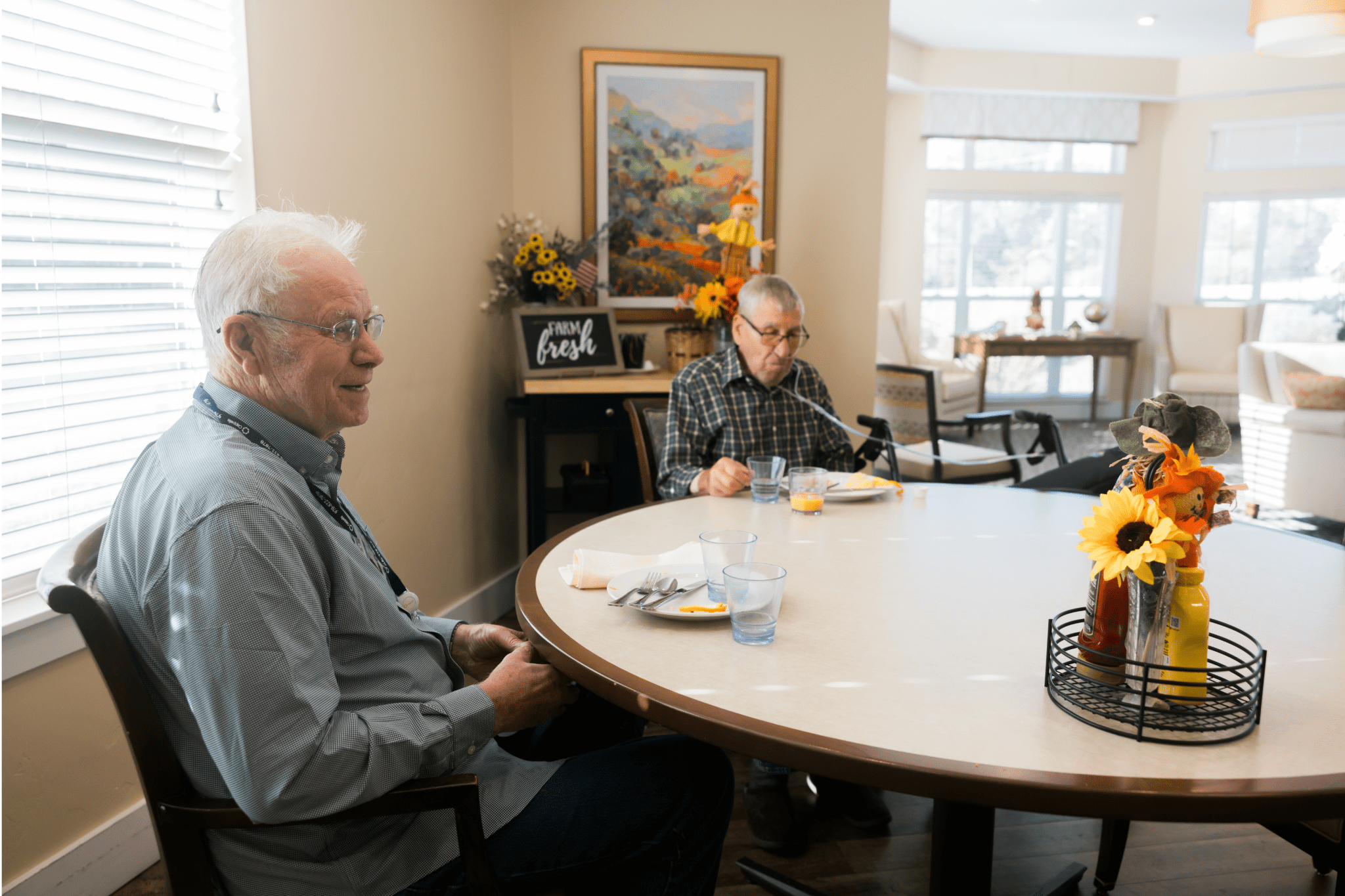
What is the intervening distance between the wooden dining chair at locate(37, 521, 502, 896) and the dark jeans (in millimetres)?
83

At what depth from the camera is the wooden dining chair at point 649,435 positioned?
8.24 feet

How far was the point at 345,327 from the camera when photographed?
3.88 feet

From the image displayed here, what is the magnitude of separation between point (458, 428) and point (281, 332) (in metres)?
2.09

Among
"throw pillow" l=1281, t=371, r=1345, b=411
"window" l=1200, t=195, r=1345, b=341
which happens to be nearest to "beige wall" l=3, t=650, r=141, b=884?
"throw pillow" l=1281, t=371, r=1345, b=411

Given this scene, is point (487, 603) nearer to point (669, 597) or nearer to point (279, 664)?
point (669, 597)

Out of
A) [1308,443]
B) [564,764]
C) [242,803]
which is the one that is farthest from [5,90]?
[1308,443]

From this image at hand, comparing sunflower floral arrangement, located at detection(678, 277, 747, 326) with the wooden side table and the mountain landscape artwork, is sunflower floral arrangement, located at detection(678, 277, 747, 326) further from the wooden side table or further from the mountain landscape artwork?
the wooden side table

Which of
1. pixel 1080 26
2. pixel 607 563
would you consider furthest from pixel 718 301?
pixel 1080 26

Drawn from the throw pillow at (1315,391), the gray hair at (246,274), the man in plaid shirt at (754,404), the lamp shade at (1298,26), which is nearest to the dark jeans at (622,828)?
the gray hair at (246,274)

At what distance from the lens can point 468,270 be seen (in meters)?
3.22

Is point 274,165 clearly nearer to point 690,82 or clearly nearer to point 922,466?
point 690,82

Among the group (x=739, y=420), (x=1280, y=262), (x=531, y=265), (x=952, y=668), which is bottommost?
(x=952, y=668)

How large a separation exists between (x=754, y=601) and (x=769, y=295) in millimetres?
1331

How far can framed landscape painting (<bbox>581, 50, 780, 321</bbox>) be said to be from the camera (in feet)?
11.5
